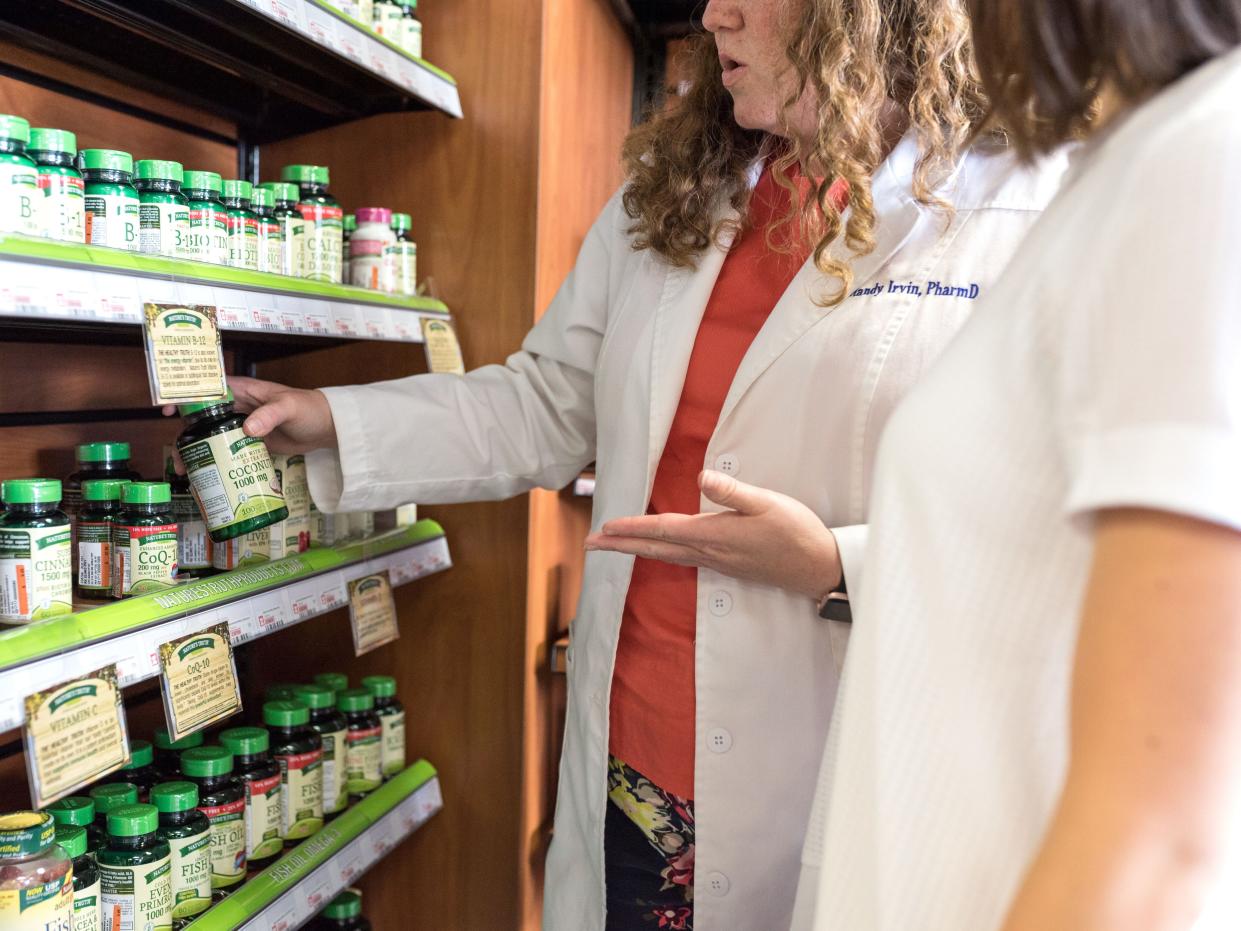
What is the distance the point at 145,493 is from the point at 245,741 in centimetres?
46

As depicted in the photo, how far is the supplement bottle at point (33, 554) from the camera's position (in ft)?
3.62

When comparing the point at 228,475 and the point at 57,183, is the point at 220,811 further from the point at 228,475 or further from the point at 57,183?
the point at 57,183

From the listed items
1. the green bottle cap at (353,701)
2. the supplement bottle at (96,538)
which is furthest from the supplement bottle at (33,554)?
the green bottle cap at (353,701)

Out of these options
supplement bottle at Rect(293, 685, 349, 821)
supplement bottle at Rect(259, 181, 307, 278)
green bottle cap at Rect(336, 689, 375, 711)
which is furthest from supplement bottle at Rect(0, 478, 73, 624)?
green bottle cap at Rect(336, 689, 375, 711)

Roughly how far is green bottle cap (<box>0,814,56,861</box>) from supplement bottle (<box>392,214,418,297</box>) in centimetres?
106

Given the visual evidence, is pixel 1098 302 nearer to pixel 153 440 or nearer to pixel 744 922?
pixel 744 922

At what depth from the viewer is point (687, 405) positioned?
1.45 m

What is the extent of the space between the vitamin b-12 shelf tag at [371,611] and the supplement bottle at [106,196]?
2.16 ft

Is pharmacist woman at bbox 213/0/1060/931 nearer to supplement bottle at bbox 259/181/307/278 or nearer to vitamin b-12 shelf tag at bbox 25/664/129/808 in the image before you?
supplement bottle at bbox 259/181/307/278

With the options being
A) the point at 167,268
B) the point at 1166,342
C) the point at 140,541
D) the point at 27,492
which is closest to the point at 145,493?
the point at 140,541

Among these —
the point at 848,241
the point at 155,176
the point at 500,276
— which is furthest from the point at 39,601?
the point at 500,276

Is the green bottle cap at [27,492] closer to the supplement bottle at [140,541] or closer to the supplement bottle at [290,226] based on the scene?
the supplement bottle at [140,541]

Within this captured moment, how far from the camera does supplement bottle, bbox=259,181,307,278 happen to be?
1581mm

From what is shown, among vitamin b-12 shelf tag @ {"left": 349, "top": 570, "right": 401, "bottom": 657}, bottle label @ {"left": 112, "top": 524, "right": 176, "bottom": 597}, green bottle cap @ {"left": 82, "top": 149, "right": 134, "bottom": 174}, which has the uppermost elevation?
green bottle cap @ {"left": 82, "top": 149, "right": 134, "bottom": 174}
